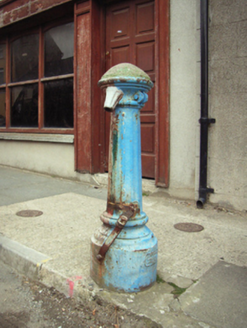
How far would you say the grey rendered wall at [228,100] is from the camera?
13.9 feet

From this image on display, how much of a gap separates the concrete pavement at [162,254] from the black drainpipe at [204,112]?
0.91ft

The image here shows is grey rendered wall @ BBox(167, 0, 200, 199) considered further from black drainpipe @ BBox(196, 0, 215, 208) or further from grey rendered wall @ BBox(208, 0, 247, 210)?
grey rendered wall @ BBox(208, 0, 247, 210)

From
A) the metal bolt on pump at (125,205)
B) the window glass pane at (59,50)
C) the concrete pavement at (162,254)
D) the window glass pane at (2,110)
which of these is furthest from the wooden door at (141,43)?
the window glass pane at (2,110)

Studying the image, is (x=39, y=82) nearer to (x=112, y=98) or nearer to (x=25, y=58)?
(x=25, y=58)

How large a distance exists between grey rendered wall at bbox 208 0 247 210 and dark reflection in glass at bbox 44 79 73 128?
340 cm

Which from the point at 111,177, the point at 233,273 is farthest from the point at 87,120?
the point at 233,273

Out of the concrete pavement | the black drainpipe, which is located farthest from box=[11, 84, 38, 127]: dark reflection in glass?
the black drainpipe

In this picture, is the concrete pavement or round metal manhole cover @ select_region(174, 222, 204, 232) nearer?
the concrete pavement

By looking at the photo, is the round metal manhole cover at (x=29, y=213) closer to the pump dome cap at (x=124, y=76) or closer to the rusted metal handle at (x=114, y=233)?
the rusted metal handle at (x=114, y=233)

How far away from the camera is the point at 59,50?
7.15 meters

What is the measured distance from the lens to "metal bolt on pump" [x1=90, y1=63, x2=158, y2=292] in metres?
2.38

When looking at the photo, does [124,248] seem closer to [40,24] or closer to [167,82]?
[167,82]

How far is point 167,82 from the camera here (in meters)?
4.98

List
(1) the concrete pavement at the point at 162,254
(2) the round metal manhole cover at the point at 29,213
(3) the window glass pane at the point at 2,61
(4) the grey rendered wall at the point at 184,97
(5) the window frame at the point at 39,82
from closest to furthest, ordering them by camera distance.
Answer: (1) the concrete pavement at the point at 162,254 < (2) the round metal manhole cover at the point at 29,213 < (4) the grey rendered wall at the point at 184,97 < (5) the window frame at the point at 39,82 < (3) the window glass pane at the point at 2,61
